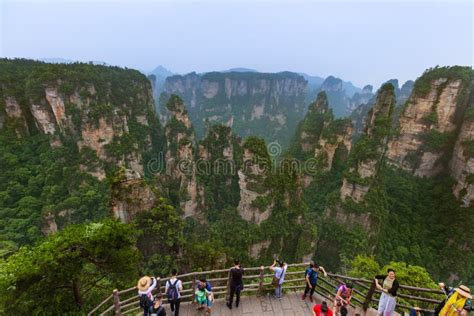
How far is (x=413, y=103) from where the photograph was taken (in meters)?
34.8

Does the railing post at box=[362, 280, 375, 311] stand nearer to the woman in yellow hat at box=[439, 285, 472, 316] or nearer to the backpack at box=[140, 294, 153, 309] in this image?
the woman in yellow hat at box=[439, 285, 472, 316]

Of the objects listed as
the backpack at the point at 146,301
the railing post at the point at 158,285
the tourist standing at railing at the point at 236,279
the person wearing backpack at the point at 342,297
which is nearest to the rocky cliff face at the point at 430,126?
the person wearing backpack at the point at 342,297

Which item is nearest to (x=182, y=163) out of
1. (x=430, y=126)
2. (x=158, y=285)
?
(x=158, y=285)

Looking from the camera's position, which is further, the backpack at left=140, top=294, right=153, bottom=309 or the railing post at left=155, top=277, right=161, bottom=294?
the railing post at left=155, top=277, right=161, bottom=294

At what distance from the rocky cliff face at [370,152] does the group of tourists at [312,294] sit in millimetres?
26707

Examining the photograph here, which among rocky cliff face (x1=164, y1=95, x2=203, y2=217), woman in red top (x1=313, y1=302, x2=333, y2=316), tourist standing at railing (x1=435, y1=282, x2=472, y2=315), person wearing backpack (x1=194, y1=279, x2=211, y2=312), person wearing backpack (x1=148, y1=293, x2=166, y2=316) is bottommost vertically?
rocky cliff face (x1=164, y1=95, x2=203, y2=217)

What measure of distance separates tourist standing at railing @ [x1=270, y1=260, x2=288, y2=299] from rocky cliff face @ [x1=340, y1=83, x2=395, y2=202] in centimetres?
2698

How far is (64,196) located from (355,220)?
38236 mm

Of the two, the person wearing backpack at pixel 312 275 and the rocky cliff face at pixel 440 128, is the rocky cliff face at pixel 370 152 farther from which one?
the person wearing backpack at pixel 312 275

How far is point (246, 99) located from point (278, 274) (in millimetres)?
133711

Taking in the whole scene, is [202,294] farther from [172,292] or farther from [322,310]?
[322,310]

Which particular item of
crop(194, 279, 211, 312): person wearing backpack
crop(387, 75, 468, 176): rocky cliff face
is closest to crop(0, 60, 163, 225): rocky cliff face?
crop(194, 279, 211, 312): person wearing backpack

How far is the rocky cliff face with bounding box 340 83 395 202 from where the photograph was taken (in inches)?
1262

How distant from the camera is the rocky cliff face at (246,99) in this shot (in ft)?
398
